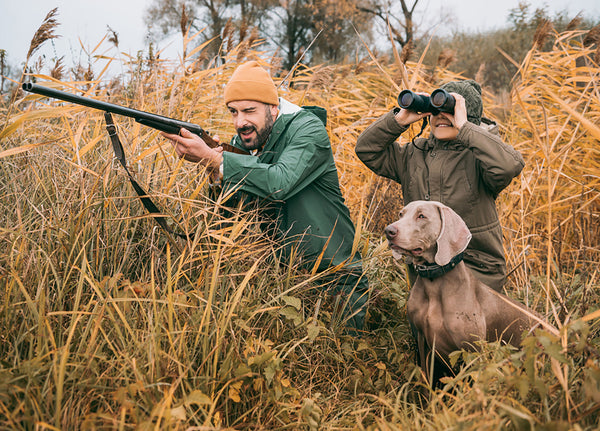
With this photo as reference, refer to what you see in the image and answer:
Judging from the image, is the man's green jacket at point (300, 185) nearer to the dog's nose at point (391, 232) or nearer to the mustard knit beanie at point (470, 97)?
the dog's nose at point (391, 232)

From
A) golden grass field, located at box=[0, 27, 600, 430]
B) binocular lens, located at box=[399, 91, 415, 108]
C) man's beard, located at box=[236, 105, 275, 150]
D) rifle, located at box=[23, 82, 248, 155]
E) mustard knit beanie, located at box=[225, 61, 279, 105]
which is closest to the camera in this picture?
golden grass field, located at box=[0, 27, 600, 430]

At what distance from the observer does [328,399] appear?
2.34 m

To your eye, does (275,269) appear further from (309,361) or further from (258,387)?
(258,387)

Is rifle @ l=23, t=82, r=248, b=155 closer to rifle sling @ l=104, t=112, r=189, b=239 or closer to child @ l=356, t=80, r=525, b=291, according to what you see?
rifle sling @ l=104, t=112, r=189, b=239

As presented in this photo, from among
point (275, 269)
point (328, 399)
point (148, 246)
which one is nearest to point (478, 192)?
point (275, 269)

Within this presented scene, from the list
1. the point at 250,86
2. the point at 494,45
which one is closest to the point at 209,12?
the point at 494,45

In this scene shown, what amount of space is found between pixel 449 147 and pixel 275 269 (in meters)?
1.25

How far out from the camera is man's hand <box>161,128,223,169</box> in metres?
2.80

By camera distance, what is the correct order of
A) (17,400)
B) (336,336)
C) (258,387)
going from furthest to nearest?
(336,336) → (258,387) → (17,400)

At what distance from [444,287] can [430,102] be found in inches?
40.6

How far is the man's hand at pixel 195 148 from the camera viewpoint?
2803mm

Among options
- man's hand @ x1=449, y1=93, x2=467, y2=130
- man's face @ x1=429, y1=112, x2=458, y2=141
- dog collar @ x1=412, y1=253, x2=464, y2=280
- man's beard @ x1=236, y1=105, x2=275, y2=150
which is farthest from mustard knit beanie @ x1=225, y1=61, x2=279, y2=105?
dog collar @ x1=412, y1=253, x2=464, y2=280

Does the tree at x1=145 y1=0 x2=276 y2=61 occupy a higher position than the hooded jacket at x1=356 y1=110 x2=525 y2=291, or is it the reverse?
the tree at x1=145 y1=0 x2=276 y2=61

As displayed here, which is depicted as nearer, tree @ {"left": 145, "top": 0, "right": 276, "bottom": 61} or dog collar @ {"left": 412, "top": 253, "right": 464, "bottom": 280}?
dog collar @ {"left": 412, "top": 253, "right": 464, "bottom": 280}
